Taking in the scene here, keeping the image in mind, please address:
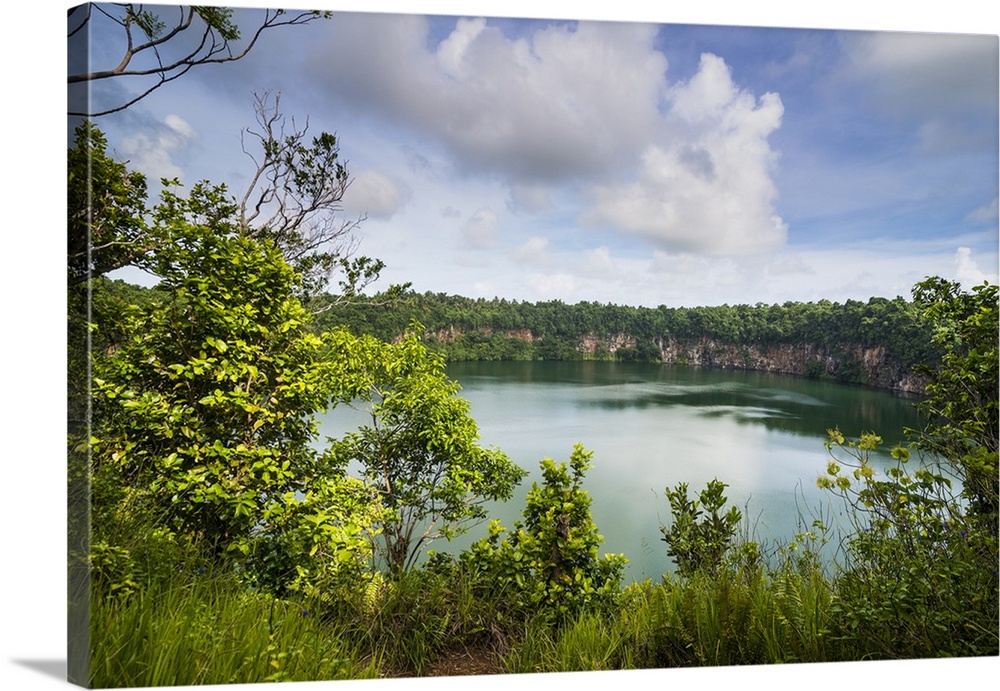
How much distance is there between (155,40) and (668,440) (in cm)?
239

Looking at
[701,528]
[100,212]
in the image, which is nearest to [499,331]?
[701,528]

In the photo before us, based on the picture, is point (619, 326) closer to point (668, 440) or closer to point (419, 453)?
point (668, 440)

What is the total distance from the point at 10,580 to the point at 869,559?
9.59ft

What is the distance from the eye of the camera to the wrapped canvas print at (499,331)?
1.92 m

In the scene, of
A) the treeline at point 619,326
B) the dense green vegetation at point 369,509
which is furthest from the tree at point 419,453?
the treeline at point 619,326

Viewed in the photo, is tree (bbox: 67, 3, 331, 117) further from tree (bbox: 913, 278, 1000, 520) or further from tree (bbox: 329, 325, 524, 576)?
tree (bbox: 913, 278, 1000, 520)

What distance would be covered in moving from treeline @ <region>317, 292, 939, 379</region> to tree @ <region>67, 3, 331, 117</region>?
0.88 m

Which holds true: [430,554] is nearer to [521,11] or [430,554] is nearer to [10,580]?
[10,580]

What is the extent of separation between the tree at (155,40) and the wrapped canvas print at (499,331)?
1 centimetres

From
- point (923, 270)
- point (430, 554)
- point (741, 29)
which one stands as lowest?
point (430, 554)

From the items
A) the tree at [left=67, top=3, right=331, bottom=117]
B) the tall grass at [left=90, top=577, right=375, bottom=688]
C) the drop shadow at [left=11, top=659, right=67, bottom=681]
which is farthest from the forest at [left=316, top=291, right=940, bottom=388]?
the drop shadow at [left=11, top=659, right=67, bottom=681]

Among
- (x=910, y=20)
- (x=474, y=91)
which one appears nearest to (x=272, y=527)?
(x=474, y=91)

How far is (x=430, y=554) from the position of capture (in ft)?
7.69

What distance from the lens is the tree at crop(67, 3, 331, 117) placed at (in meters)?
1.81
